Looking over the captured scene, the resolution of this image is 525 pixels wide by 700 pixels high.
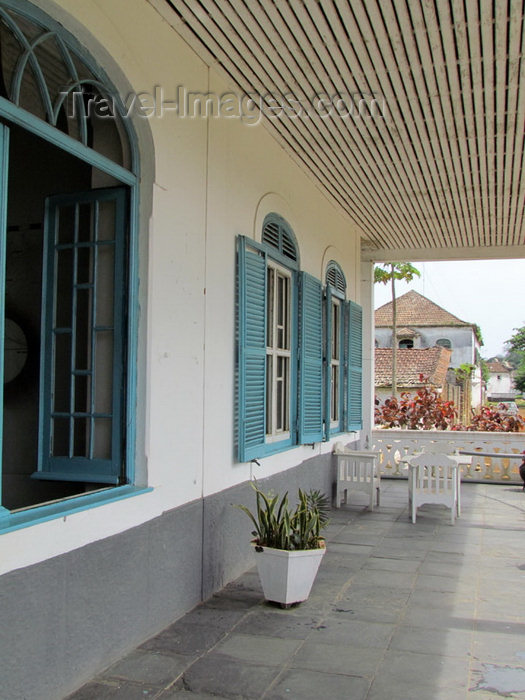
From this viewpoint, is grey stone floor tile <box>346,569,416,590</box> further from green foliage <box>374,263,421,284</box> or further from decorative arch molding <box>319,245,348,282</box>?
green foliage <box>374,263,421,284</box>

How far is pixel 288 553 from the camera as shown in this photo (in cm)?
417

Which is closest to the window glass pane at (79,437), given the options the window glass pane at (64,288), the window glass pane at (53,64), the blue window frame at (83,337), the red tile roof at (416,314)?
the blue window frame at (83,337)

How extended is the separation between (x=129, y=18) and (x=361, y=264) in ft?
23.5

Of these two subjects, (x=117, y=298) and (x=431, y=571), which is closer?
(x=117, y=298)

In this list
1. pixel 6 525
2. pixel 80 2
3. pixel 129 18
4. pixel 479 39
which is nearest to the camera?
pixel 6 525

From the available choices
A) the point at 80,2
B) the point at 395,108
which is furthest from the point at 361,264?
the point at 80,2

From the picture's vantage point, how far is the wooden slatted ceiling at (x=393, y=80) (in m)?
3.96

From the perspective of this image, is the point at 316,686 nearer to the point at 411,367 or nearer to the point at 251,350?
the point at 251,350

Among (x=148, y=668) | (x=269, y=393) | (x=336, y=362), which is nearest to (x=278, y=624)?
(x=148, y=668)

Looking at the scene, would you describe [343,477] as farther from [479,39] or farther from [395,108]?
[479,39]

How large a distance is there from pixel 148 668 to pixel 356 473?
4.89 metres

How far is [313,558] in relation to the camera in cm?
431

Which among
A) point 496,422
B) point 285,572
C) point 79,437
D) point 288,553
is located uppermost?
point 79,437

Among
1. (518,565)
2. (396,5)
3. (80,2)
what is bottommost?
(518,565)
